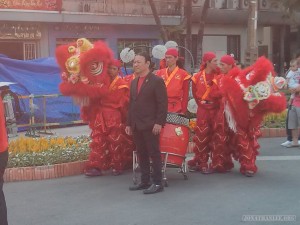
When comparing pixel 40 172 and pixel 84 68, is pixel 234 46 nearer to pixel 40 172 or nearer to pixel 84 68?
pixel 84 68

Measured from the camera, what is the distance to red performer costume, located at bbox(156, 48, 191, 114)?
23.6 ft

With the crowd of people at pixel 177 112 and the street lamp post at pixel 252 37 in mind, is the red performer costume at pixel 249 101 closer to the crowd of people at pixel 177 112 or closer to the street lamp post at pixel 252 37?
the crowd of people at pixel 177 112

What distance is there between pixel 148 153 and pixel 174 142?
441mm

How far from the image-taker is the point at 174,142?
679 centimetres

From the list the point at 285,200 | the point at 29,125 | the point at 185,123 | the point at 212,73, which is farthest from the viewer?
the point at 29,125

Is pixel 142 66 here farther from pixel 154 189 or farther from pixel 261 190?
pixel 261 190

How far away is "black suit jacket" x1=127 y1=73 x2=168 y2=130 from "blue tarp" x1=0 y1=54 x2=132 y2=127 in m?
6.15

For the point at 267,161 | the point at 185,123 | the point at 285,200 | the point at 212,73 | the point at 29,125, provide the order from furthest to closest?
the point at 29,125 → the point at 267,161 → the point at 212,73 → the point at 185,123 → the point at 285,200

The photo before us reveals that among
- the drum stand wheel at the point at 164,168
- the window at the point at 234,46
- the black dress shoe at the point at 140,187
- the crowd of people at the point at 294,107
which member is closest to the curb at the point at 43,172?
the drum stand wheel at the point at 164,168

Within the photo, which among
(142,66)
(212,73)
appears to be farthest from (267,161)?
(142,66)

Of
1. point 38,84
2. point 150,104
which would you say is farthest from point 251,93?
point 38,84

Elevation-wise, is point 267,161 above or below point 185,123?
below

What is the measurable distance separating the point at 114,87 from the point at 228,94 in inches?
64.7

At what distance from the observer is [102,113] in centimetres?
747
